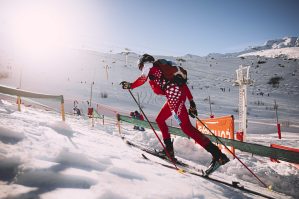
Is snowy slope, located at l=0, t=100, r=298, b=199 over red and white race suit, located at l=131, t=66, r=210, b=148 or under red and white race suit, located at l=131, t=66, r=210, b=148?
under

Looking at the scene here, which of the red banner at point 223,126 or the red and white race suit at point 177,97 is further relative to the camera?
the red banner at point 223,126

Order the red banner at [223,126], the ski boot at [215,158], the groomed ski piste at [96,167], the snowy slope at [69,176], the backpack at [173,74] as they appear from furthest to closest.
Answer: the red banner at [223,126] → the backpack at [173,74] → the ski boot at [215,158] → the groomed ski piste at [96,167] → the snowy slope at [69,176]

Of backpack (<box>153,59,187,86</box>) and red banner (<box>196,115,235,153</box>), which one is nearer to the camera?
backpack (<box>153,59,187,86</box>)

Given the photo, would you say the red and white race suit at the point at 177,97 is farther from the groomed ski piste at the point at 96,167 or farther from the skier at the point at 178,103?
the groomed ski piste at the point at 96,167

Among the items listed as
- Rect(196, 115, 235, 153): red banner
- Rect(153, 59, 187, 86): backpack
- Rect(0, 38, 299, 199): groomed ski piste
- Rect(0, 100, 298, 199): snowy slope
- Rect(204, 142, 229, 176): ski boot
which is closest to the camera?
Rect(0, 100, 298, 199): snowy slope

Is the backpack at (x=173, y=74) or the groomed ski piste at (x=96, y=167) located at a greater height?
the backpack at (x=173, y=74)

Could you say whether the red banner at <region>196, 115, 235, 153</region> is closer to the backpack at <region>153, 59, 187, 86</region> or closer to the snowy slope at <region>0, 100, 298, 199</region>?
the snowy slope at <region>0, 100, 298, 199</region>

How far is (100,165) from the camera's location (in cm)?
300

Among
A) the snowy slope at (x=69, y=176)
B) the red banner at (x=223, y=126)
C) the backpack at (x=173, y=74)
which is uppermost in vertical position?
the backpack at (x=173, y=74)

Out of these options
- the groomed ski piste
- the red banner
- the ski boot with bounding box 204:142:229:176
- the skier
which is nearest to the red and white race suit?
the skier

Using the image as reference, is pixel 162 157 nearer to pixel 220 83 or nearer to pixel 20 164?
pixel 20 164

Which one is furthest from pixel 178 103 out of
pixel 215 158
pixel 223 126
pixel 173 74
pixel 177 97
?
pixel 223 126

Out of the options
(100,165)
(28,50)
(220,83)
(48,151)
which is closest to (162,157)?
(100,165)

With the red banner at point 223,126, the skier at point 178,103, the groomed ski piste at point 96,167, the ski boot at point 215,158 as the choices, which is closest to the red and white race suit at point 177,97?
the skier at point 178,103
